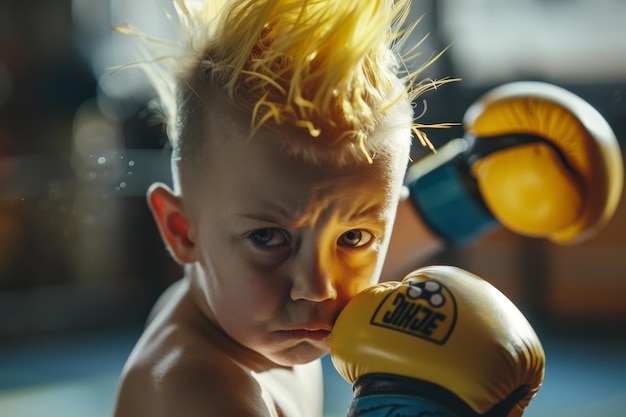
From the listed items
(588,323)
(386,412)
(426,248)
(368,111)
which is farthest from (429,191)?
(588,323)

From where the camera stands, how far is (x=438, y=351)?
70 centimetres

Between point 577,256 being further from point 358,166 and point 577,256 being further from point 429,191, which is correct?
point 358,166

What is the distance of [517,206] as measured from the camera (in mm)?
1103

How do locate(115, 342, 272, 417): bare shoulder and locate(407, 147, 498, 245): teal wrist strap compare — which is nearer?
locate(115, 342, 272, 417): bare shoulder

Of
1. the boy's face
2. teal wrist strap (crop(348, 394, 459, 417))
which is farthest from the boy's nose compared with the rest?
teal wrist strap (crop(348, 394, 459, 417))

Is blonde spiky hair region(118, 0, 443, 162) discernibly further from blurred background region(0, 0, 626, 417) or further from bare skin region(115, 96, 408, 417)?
blurred background region(0, 0, 626, 417)

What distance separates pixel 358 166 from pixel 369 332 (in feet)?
0.52

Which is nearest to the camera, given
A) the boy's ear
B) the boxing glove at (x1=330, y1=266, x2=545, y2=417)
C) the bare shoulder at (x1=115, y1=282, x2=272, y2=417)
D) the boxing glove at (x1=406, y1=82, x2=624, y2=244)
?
the boxing glove at (x1=330, y1=266, x2=545, y2=417)

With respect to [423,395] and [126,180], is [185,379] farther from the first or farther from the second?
[126,180]

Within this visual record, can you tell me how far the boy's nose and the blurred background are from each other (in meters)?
2.11

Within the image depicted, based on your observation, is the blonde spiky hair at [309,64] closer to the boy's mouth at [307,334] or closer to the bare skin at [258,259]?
the bare skin at [258,259]

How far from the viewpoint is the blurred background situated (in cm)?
303

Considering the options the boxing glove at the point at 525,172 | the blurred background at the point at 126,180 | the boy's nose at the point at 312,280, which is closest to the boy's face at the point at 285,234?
the boy's nose at the point at 312,280

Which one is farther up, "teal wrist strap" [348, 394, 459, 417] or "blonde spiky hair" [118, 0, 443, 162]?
"blonde spiky hair" [118, 0, 443, 162]
